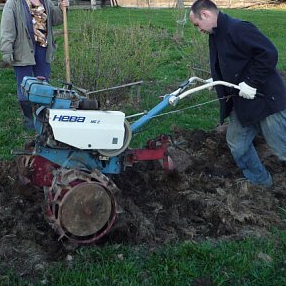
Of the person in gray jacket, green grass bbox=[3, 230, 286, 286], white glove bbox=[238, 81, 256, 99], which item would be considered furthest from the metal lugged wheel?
the person in gray jacket

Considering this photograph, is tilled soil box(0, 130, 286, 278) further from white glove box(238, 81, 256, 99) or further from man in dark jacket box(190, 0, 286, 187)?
white glove box(238, 81, 256, 99)

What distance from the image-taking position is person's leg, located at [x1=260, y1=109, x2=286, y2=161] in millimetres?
4730

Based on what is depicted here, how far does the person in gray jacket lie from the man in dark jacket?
1944mm

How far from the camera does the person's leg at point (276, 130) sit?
473 cm

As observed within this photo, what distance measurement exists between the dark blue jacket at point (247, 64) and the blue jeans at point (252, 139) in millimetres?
111

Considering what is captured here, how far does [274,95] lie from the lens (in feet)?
15.4

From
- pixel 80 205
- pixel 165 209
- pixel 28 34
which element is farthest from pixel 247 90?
pixel 28 34

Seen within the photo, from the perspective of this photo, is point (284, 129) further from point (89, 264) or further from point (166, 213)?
point (89, 264)

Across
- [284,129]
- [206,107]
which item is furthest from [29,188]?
[206,107]

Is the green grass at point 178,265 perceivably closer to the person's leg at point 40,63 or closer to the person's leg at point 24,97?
the person's leg at point 24,97

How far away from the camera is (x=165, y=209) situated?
15.2 feet

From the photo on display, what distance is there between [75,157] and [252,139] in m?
1.79

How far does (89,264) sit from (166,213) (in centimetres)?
100

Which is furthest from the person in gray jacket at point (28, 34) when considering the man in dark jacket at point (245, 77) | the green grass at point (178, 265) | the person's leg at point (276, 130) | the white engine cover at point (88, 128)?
the green grass at point (178, 265)
